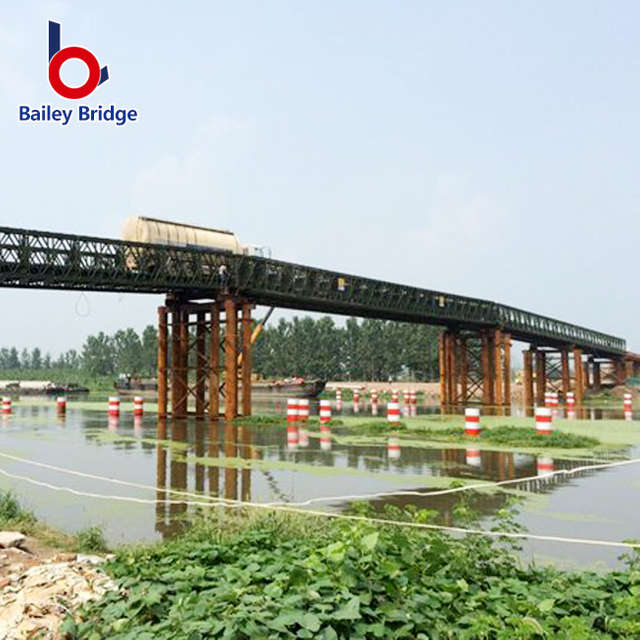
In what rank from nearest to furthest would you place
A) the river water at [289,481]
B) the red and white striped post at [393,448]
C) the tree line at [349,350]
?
the river water at [289,481] → the red and white striped post at [393,448] → the tree line at [349,350]

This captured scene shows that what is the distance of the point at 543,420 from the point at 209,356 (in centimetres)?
1488

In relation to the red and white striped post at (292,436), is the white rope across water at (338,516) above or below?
above

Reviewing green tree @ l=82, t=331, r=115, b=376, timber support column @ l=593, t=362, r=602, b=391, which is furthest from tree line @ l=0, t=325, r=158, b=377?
timber support column @ l=593, t=362, r=602, b=391

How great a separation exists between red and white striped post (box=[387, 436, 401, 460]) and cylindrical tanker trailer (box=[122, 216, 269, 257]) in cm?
1499

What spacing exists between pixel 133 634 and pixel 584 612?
2591 mm

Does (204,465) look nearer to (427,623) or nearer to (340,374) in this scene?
(427,623)

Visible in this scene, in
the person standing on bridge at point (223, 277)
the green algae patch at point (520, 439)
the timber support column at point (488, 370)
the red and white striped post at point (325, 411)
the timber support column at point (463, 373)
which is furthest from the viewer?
the timber support column at point (463, 373)

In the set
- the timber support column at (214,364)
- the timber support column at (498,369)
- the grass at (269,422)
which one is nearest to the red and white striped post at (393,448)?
the grass at (269,422)

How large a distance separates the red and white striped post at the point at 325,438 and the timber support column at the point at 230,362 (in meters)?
4.76

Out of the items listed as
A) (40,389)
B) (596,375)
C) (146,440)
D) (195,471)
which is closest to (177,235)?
(146,440)

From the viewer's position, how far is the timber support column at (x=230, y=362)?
2411cm

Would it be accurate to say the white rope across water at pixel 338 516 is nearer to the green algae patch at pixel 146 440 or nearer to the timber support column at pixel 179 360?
the green algae patch at pixel 146 440

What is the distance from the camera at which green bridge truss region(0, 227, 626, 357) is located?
2173cm

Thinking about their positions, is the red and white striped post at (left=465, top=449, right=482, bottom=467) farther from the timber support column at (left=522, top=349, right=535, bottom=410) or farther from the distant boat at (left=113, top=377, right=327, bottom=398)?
the timber support column at (left=522, top=349, right=535, bottom=410)
